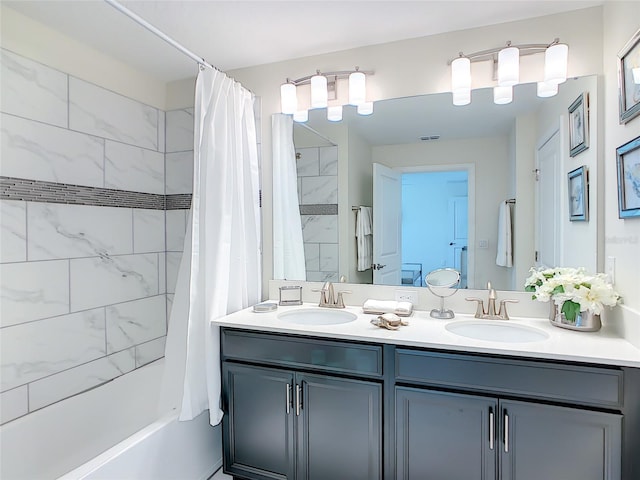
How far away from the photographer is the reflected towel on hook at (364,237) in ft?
7.52

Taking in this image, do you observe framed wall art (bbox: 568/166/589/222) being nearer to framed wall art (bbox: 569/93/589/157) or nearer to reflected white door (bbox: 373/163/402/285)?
framed wall art (bbox: 569/93/589/157)

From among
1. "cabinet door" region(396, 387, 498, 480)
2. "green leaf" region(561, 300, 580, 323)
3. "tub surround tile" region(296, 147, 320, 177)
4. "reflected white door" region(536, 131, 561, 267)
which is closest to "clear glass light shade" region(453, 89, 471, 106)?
"reflected white door" region(536, 131, 561, 267)

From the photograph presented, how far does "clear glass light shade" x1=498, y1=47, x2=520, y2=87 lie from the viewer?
1.91m

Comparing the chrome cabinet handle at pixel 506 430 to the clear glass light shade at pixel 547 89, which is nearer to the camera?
the chrome cabinet handle at pixel 506 430

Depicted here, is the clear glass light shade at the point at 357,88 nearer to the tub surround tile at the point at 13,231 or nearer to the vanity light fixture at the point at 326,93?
the vanity light fixture at the point at 326,93

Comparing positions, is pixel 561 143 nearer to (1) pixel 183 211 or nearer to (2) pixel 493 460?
(2) pixel 493 460

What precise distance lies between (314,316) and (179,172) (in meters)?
1.52

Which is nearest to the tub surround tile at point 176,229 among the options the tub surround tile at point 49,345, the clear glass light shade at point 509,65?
the tub surround tile at point 49,345

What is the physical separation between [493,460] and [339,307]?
1056mm

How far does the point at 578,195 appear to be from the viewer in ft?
6.15

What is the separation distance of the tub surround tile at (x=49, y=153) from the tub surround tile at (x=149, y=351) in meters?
1.16

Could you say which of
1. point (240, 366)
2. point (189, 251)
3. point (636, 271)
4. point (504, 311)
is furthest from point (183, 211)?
point (636, 271)

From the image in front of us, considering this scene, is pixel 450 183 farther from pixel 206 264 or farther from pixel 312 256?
pixel 206 264

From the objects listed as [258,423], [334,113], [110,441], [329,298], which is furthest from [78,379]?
[334,113]
